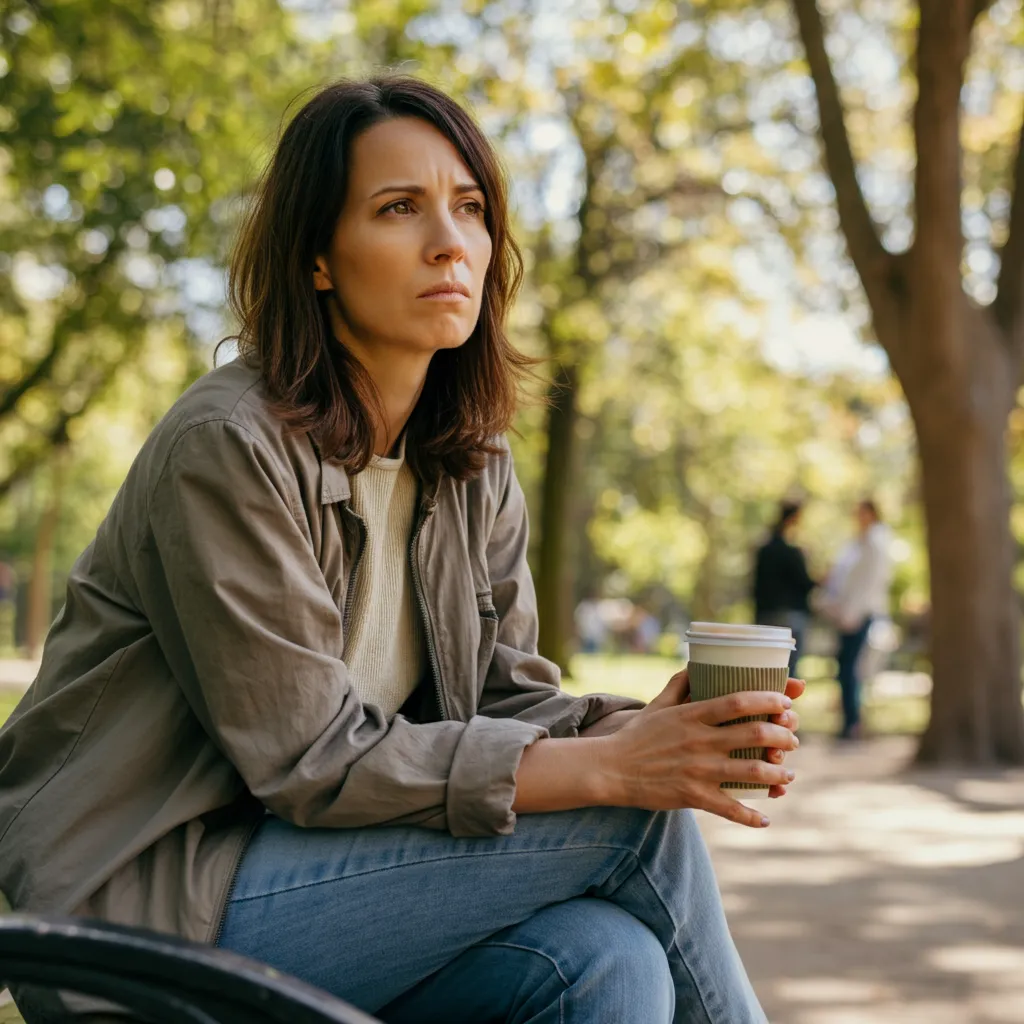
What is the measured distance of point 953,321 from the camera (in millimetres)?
9141

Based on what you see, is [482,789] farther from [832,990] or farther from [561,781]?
[832,990]

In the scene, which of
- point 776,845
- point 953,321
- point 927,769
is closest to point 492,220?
point 776,845

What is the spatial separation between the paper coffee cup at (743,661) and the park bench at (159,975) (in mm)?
857

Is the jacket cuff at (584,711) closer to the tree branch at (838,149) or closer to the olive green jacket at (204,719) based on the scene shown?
the olive green jacket at (204,719)

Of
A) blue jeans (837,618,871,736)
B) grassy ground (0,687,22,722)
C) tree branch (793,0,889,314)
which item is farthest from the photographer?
blue jeans (837,618,871,736)

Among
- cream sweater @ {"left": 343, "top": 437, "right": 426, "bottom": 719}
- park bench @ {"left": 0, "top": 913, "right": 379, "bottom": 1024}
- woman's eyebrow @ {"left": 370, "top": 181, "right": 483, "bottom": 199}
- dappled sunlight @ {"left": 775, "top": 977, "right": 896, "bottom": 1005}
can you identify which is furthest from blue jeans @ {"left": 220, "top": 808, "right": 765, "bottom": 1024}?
dappled sunlight @ {"left": 775, "top": 977, "right": 896, "bottom": 1005}

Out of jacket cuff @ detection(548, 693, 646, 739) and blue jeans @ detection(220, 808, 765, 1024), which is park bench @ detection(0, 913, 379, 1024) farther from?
jacket cuff @ detection(548, 693, 646, 739)

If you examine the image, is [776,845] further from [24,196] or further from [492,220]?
[24,196]

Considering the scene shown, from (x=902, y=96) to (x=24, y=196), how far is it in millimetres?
10164

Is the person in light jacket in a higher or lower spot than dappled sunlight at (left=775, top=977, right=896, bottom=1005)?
higher

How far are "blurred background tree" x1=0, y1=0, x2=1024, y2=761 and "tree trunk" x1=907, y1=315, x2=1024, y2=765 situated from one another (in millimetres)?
19

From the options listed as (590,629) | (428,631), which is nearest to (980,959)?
(428,631)

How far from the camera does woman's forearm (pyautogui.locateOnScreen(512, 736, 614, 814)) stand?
1.95 m

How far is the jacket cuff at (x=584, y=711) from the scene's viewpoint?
2374mm
